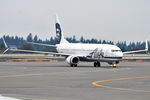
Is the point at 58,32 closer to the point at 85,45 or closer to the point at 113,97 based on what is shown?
the point at 85,45

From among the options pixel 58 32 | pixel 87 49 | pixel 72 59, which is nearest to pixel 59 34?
pixel 58 32

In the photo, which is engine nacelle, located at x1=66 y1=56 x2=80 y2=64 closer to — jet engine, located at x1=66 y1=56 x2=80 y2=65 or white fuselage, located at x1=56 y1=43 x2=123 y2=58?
jet engine, located at x1=66 y1=56 x2=80 y2=65

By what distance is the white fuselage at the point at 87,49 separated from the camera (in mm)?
61500

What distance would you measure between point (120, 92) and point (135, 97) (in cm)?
263

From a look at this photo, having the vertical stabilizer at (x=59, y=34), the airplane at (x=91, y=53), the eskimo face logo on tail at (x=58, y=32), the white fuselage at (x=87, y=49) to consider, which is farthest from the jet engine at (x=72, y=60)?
the eskimo face logo on tail at (x=58, y=32)

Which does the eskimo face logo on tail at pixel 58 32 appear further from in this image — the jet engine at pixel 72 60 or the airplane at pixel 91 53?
the jet engine at pixel 72 60

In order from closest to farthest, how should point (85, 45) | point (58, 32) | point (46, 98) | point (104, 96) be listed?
point (46, 98)
point (104, 96)
point (85, 45)
point (58, 32)

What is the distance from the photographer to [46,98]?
65.3 feet

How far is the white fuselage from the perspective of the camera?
61.5m

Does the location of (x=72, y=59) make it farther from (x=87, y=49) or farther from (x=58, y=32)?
(x=58, y=32)

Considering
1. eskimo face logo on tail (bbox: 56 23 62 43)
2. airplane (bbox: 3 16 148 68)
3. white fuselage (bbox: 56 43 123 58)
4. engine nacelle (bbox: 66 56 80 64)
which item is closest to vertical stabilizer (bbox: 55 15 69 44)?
eskimo face logo on tail (bbox: 56 23 62 43)

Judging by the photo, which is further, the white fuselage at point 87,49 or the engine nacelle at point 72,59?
the engine nacelle at point 72,59

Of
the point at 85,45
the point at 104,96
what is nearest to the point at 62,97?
the point at 104,96

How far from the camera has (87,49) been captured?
65.9m
